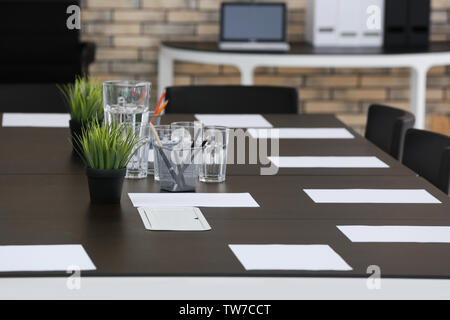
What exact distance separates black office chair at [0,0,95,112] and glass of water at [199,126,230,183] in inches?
90.8

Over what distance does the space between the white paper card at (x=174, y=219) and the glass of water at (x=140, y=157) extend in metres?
0.27

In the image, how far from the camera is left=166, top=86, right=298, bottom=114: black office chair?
340 centimetres

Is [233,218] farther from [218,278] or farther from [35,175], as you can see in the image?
[35,175]

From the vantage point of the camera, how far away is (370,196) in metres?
1.94

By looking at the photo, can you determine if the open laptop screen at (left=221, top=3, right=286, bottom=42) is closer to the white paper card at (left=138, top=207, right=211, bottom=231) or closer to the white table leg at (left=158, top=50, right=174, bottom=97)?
the white table leg at (left=158, top=50, right=174, bottom=97)

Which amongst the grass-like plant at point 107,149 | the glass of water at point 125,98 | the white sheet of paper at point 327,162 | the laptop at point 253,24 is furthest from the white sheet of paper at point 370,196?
the laptop at point 253,24

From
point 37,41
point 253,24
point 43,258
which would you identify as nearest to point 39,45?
point 37,41

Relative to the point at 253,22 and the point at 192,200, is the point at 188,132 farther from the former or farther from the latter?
the point at 253,22

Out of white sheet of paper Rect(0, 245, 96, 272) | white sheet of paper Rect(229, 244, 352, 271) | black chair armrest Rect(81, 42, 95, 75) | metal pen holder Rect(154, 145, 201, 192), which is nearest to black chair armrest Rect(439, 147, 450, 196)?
metal pen holder Rect(154, 145, 201, 192)

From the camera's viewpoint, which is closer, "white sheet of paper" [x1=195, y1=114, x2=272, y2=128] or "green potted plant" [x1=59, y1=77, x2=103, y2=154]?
"green potted plant" [x1=59, y1=77, x2=103, y2=154]

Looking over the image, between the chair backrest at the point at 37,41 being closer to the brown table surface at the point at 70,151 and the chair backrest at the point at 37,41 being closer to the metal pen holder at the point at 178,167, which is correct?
the brown table surface at the point at 70,151

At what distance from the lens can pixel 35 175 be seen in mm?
2076

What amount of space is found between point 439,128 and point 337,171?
9.98 feet

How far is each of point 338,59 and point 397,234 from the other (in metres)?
2.87
